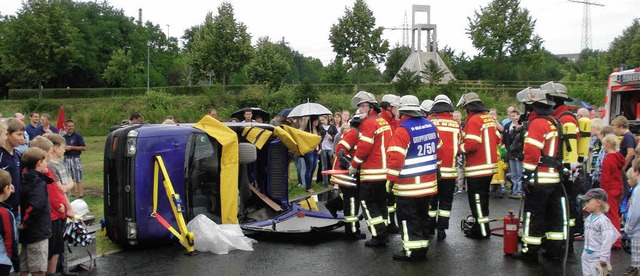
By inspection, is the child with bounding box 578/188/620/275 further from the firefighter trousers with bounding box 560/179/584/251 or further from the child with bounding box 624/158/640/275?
the firefighter trousers with bounding box 560/179/584/251

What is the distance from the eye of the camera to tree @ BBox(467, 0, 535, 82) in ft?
122

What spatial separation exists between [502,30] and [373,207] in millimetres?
30770

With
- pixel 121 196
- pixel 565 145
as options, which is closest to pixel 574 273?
pixel 565 145

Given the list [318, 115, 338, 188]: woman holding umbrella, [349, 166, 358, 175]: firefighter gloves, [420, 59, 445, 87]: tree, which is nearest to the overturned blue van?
[349, 166, 358, 175]: firefighter gloves

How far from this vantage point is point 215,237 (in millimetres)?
8273

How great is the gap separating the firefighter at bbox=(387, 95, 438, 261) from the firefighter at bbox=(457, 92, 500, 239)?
51.6 inches

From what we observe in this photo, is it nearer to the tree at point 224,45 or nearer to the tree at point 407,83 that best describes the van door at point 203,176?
the tree at point 407,83

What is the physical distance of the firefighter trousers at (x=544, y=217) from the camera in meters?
7.67

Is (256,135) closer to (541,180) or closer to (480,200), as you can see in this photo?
(480,200)

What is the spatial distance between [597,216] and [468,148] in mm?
2665

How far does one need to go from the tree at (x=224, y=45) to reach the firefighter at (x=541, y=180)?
3140 centimetres

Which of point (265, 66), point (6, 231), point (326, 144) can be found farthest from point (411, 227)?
point (265, 66)

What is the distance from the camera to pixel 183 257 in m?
8.13

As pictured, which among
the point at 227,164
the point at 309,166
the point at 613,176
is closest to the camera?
the point at 613,176
